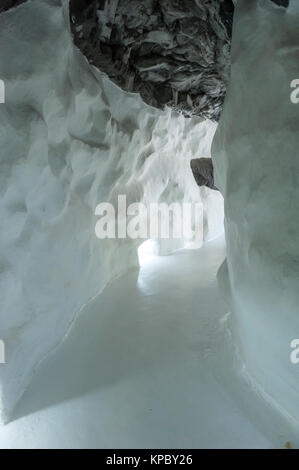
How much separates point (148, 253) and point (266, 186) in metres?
3.60

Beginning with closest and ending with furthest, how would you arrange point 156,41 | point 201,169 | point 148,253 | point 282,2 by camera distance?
1. point 282,2
2. point 156,41
3. point 148,253
4. point 201,169

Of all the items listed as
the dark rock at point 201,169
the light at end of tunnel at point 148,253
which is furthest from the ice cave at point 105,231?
the dark rock at point 201,169

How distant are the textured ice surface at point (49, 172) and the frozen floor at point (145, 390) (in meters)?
0.20

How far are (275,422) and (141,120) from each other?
2871 millimetres

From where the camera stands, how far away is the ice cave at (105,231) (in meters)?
1.49

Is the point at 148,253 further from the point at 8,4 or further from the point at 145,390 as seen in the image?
the point at 8,4

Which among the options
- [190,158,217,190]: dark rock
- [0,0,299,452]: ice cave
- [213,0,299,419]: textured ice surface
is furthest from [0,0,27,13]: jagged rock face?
[190,158,217,190]: dark rock

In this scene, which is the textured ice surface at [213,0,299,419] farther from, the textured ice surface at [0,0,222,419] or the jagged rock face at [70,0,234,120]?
the textured ice surface at [0,0,222,419]

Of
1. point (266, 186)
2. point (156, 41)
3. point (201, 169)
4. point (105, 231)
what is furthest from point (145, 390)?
point (201, 169)

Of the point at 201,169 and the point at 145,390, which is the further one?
the point at 201,169

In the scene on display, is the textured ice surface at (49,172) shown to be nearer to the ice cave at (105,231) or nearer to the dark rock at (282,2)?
the ice cave at (105,231)

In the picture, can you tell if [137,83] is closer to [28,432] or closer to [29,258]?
[29,258]

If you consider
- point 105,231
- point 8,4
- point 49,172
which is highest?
point 8,4

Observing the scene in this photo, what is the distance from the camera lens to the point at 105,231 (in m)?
3.16
